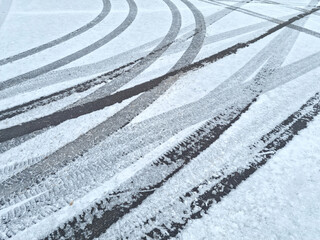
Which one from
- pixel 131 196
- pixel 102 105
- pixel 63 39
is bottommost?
pixel 131 196

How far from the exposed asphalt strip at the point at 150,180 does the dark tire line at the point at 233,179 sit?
7.9 inches

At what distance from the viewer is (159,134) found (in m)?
2.21

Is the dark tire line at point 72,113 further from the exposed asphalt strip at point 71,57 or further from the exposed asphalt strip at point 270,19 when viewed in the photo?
the exposed asphalt strip at point 270,19

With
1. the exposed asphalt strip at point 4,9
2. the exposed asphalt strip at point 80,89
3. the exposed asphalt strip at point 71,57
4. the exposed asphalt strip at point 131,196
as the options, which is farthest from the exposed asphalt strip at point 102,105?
the exposed asphalt strip at point 4,9

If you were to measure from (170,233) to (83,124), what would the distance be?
127 centimetres

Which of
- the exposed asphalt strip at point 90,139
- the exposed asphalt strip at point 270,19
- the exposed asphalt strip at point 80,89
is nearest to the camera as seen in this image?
the exposed asphalt strip at point 90,139

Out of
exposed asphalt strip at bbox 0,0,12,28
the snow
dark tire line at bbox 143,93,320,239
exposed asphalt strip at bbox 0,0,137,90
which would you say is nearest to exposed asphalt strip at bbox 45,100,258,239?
dark tire line at bbox 143,93,320,239

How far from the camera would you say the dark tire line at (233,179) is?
1553 millimetres

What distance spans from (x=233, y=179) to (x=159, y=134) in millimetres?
718

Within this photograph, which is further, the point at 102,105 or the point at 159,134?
the point at 102,105

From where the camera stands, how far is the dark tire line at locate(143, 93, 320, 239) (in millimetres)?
1553

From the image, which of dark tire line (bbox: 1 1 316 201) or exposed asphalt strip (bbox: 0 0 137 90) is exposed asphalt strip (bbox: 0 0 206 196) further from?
exposed asphalt strip (bbox: 0 0 137 90)

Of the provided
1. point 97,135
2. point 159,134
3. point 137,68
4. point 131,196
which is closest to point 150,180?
point 131,196

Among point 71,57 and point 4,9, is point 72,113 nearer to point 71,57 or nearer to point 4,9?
point 71,57
